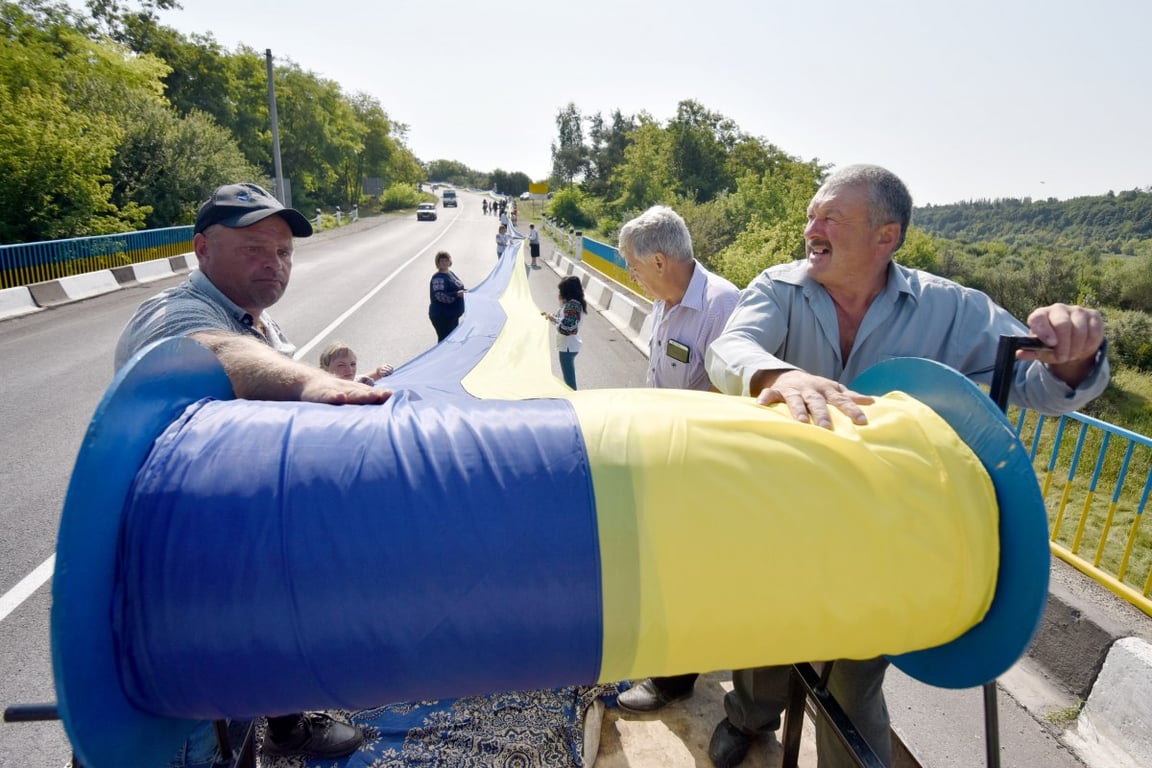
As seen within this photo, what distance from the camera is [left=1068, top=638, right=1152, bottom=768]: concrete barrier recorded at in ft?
9.11

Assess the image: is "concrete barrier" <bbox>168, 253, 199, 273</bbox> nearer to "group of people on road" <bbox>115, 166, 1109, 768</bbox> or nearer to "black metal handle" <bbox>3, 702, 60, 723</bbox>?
"group of people on road" <bbox>115, 166, 1109, 768</bbox>

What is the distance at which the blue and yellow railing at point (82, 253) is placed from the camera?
13.2 meters

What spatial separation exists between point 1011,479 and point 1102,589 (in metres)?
3.37

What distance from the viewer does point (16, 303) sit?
1231cm

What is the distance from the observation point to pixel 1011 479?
1414mm

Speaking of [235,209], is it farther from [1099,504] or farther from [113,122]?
[113,122]

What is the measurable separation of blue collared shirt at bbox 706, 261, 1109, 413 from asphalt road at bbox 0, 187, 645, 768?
11.6 ft

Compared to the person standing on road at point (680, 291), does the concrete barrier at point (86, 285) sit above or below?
below

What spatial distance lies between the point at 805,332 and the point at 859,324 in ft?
0.65

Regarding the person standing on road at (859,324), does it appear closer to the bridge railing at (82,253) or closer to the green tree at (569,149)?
the bridge railing at (82,253)

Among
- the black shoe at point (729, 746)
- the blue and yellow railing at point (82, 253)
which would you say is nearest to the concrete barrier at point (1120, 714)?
the black shoe at point (729, 746)

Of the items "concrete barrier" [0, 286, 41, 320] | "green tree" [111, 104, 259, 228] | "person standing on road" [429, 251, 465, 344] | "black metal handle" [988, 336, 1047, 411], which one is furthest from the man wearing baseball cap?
"green tree" [111, 104, 259, 228]

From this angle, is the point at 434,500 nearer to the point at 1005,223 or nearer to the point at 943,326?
the point at 943,326

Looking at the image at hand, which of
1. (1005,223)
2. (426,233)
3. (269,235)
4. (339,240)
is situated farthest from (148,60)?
(1005,223)
